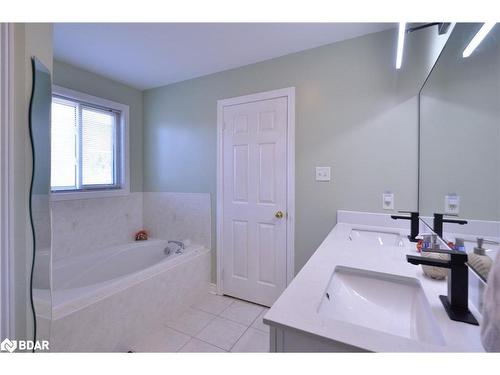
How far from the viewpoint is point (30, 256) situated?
79 centimetres

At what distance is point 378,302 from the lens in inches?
34.4

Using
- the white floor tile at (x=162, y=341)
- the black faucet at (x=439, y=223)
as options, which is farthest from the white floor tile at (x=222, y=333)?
the black faucet at (x=439, y=223)

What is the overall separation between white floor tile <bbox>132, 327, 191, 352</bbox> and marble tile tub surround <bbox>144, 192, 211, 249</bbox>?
0.89 metres

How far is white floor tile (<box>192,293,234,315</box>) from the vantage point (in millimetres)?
2115

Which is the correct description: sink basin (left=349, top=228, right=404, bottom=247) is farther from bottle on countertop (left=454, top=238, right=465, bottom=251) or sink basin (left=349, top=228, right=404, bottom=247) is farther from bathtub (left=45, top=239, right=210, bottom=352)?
bathtub (left=45, top=239, right=210, bottom=352)

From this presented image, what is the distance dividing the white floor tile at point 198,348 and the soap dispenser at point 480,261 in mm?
1590

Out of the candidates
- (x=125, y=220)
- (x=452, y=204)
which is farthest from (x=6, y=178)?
(x=125, y=220)

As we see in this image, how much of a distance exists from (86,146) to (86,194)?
0.53 m

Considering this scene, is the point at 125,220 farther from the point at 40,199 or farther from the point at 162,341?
the point at 40,199

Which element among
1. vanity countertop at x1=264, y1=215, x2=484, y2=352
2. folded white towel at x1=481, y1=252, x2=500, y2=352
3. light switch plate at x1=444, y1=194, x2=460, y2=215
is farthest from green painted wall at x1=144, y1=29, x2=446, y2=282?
folded white towel at x1=481, y1=252, x2=500, y2=352

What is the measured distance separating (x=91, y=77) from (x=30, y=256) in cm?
236

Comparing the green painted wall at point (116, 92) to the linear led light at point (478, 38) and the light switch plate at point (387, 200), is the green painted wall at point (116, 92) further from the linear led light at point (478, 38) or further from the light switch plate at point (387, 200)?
the linear led light at point (478, 38)
